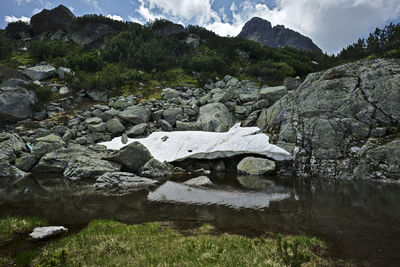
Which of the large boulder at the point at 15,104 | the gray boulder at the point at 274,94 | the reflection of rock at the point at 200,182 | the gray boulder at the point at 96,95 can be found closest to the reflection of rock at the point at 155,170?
the reflection of rock at the point at 200,182

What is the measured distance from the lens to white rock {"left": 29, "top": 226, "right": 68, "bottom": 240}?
6421 millimetres

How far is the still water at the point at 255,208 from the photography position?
22.0 feet

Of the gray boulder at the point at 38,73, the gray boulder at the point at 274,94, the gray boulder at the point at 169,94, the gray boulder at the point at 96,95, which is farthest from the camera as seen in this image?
the gray boulder at the point at 38,73

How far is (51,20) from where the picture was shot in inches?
2339

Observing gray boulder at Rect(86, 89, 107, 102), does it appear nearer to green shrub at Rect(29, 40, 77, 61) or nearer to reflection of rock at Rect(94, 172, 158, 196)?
green shrub at Rect(29, 40, 77, 61)

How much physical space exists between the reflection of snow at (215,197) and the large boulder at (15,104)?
22986mm

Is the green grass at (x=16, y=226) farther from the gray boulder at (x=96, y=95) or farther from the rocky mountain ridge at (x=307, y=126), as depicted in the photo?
the gray boulder at (x=96, y=95)

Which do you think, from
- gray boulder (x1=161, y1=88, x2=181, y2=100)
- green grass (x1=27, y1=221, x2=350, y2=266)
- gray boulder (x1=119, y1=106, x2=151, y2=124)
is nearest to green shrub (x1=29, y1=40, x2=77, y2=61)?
gray boulder (x1=161, y1=88, x2=181, y2=100)

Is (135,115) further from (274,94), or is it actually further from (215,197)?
(215,197)

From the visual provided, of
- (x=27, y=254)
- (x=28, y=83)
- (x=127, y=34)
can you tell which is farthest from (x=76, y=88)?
(x=27, y=254)

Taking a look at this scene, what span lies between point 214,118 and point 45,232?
65.7ft

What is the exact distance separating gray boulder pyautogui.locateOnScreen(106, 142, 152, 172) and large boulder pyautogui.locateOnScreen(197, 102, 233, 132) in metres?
8.91

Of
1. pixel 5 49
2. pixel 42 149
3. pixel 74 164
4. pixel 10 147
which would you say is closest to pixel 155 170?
pixel 74 164

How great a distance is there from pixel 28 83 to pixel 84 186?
25.8 m
